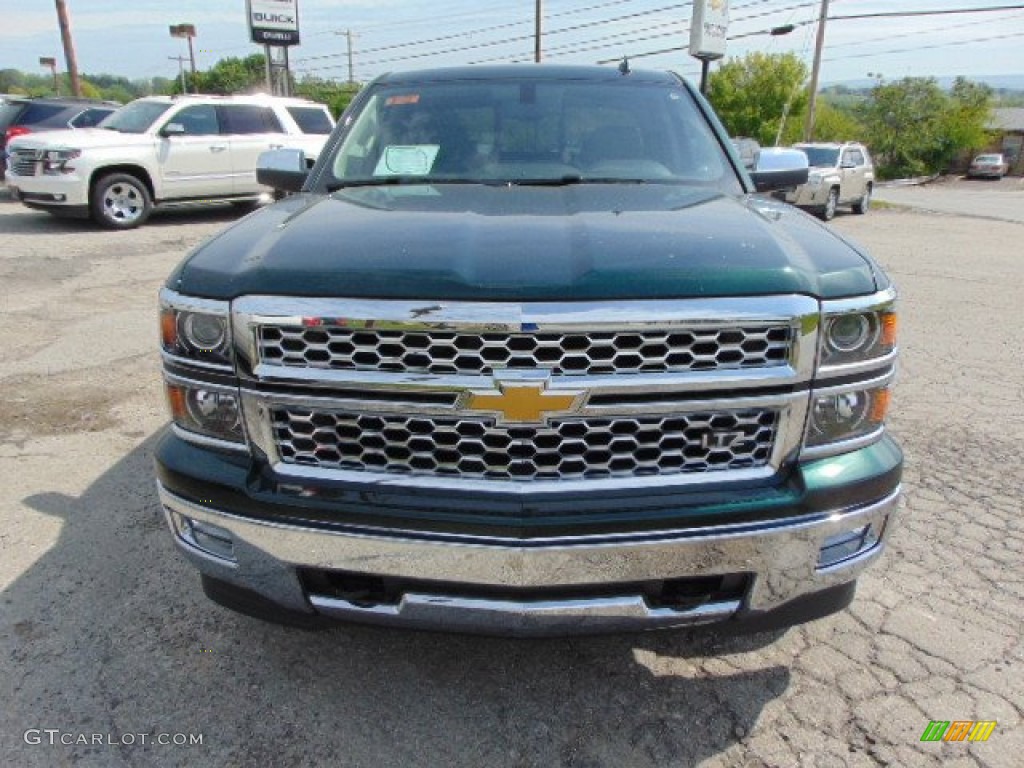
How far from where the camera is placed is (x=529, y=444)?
1.89m

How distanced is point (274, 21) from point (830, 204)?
15992 millimetres

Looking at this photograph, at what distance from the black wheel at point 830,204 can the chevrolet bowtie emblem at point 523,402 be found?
17.1 meters

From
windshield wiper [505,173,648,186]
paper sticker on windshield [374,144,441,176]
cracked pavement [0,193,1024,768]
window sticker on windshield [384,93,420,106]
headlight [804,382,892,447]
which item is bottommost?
cracked pavement [0,193,1024,768]

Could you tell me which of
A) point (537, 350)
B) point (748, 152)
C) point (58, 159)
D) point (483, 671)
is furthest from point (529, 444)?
point (58, 159)

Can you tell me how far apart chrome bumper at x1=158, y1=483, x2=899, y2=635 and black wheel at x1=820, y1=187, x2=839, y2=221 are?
1683cm

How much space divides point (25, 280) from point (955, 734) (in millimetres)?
9252

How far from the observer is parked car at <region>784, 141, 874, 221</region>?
1647cm

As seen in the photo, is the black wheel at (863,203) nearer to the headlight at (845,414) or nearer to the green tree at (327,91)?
the headlight at (845,414)

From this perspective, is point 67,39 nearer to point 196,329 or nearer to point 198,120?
point 198,120

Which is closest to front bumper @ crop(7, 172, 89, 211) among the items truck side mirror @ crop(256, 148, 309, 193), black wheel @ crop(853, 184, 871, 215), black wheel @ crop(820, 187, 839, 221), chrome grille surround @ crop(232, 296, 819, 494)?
truck side mirror @ crop(256, 148, 309, 193)

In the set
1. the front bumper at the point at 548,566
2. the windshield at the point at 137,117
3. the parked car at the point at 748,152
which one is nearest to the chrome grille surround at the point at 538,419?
the front bumper at the point at 548,566

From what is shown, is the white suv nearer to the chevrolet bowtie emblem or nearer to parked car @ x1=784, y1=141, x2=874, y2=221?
parked car @ x1=784, y1=141, x2=874, y2=221

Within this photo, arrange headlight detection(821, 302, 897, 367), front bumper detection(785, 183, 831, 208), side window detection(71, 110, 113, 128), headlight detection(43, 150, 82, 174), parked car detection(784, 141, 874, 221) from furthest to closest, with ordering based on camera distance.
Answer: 1. parked car detection(784, 141, 874, 221)
2. front bumper detection(785, 183, 831, 208)
3. side window detection(71, 110, 113, 128)
4. headlight detection(43, 150, 82, 174)
5. headlight detection(821, 302, 897, 367)

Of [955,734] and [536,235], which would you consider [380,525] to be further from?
[955,734]
